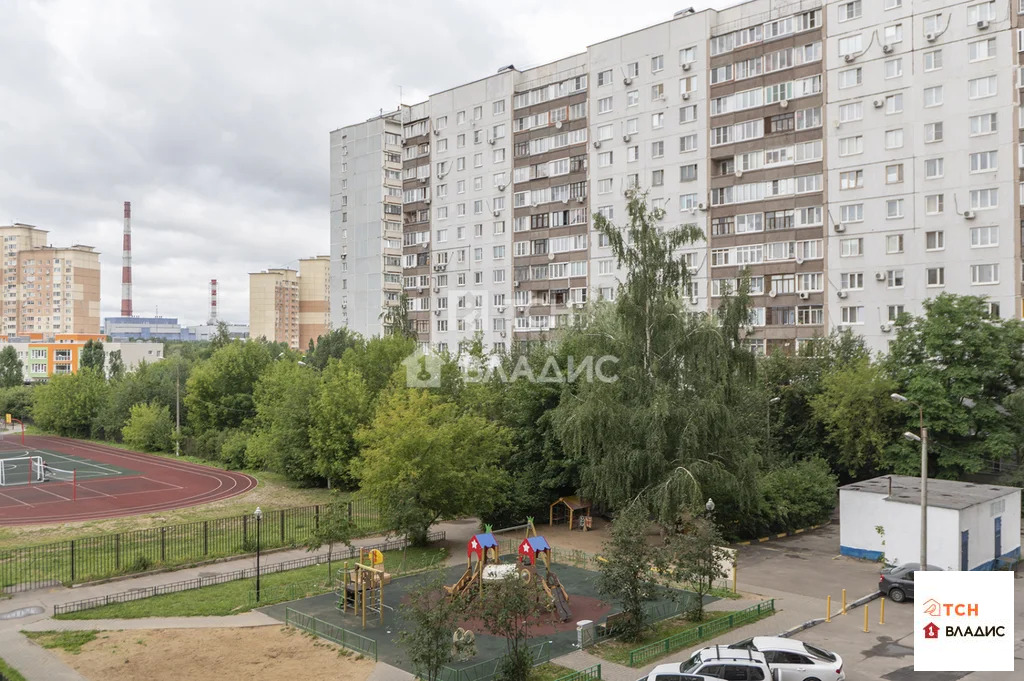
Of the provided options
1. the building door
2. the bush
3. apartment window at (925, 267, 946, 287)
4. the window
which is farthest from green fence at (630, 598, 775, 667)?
apartment window at (925, 267, 946, 287)

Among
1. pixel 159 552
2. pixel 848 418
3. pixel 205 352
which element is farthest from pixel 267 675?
pixel 205 352

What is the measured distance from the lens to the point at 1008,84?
44.3 m

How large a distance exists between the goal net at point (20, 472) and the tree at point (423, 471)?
32.5m

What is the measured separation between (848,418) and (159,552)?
108 ft

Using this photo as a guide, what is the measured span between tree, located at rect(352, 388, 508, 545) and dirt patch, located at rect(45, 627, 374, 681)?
898cm

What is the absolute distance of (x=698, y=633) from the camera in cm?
2175

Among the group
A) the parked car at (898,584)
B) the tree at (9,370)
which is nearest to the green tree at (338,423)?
the parked car at (898,584)

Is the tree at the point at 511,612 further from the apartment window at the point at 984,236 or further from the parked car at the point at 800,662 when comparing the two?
the apartment window at the point at 984,236

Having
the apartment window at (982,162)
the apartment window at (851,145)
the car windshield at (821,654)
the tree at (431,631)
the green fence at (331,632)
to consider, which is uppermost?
the apartment window at (851,145)

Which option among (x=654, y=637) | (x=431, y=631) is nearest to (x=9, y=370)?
(x=654, y=637)

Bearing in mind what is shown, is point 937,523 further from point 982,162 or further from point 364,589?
point 982,162

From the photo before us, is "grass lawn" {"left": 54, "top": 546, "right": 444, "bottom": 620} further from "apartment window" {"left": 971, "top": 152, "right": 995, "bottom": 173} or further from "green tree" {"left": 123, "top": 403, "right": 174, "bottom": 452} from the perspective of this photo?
"green tree" {"left": 123, "top": 403, "right": 174, "bottom": 452}

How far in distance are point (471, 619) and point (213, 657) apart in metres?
6.92

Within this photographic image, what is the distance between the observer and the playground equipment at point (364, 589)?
939 inches
